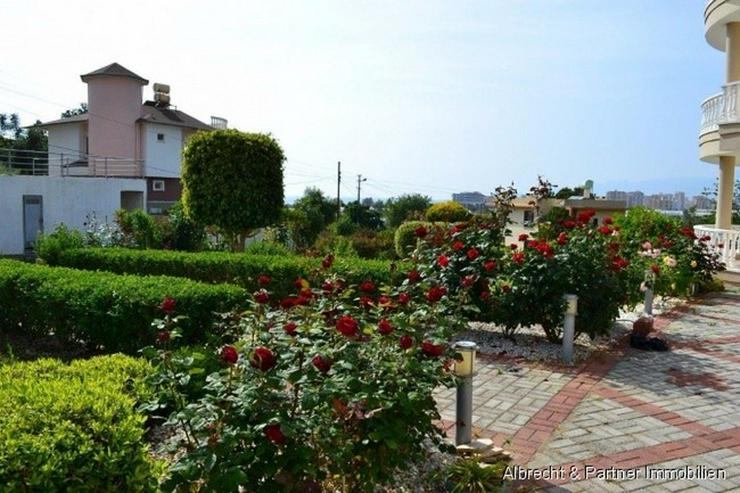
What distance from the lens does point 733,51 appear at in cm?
1606

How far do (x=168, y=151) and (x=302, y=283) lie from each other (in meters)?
29.6

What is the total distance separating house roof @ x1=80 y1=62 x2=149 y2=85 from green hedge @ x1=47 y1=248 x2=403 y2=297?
73.1ft

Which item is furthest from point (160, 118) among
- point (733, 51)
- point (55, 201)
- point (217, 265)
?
point (733, 51)

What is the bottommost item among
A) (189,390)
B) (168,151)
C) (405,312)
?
(189,390)

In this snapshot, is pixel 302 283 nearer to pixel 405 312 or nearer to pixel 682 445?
pixel 405 312

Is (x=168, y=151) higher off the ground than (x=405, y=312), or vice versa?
(x=168, y=151)

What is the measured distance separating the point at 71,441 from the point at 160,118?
30879mm

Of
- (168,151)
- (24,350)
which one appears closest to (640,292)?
(24,350)

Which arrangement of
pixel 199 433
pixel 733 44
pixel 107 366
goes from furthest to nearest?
pixel 733 44
pixel 107 366
pixel 199 433

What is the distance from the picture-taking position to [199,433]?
2.63 metres

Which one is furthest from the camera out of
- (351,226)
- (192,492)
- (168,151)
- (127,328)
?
(168,151)

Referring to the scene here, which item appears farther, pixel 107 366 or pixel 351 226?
pixel 351 226

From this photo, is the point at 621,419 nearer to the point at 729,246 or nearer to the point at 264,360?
the point at 264,360

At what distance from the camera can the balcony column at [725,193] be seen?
53.9ft
